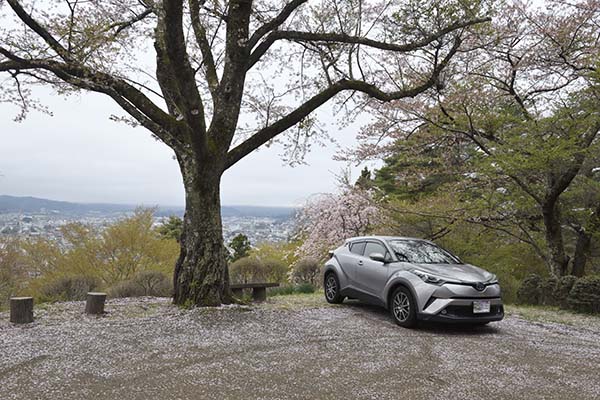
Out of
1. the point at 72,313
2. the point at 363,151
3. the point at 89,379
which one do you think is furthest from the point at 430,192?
the point at 89,379

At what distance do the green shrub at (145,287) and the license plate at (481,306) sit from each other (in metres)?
7.59

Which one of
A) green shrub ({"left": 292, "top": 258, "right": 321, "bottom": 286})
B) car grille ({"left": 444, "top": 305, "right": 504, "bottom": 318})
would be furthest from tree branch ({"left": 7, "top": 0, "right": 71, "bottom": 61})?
green shrub ({"left": 292, "top": 258, "right": 321, "bottom": 286})

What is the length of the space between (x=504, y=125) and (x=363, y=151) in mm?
4430

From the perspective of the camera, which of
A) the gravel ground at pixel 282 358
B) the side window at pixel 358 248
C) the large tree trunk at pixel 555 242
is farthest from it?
the large tree trunk at pixel 555 242

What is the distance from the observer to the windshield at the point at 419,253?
22.8 feet

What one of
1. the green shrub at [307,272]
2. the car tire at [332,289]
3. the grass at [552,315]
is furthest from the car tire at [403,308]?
the green shrub at [307,272]

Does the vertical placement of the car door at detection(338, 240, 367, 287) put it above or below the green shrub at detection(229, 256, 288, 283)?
above

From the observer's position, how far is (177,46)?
5.81 m

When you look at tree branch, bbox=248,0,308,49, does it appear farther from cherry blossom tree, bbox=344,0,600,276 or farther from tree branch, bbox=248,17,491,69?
cherry blossom tree, bbox=344,0,600,276

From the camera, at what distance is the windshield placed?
6.95 metres

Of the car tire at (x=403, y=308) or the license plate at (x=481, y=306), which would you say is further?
the car tire at (x=403, y=308)

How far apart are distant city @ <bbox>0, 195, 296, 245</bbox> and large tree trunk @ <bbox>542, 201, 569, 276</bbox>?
936 centimetres

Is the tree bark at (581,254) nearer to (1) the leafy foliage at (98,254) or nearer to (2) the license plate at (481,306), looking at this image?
(2) the license plate at (481,306)

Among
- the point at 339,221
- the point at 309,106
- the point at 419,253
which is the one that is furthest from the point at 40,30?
the point at 339,221
